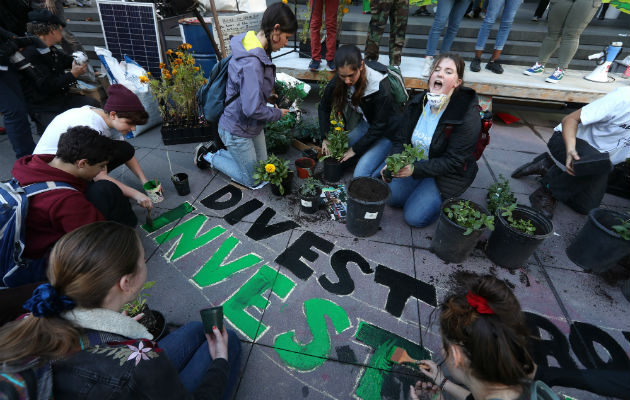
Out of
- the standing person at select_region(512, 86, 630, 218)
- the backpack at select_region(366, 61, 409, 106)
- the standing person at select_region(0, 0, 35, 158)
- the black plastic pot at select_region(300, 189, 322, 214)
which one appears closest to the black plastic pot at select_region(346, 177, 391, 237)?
the black plastic pot at select_region(300, 189, 322, 214)

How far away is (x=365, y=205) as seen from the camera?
278 centimetres

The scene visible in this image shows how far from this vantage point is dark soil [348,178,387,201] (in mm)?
2904

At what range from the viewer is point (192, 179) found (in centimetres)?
382

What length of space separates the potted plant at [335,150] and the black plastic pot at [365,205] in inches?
27.4

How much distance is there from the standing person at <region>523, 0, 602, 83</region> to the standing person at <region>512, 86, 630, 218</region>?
8.19 ft

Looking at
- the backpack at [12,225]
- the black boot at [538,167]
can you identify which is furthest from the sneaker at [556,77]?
the backpack at [12,225]

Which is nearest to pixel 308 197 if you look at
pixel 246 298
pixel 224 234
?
pixel 224 234

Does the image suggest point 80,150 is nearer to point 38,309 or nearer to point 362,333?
point 38,309

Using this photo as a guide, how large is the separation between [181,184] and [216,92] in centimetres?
109

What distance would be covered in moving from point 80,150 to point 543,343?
3536 millimetres

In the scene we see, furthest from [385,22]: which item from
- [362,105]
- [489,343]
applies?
[489,343]

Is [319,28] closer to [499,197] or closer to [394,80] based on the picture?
[394,80]

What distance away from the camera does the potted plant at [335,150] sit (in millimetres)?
3589

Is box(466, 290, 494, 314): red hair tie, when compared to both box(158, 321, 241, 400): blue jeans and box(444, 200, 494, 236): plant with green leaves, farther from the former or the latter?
box(158, 321, 241, 400): blue jeans
